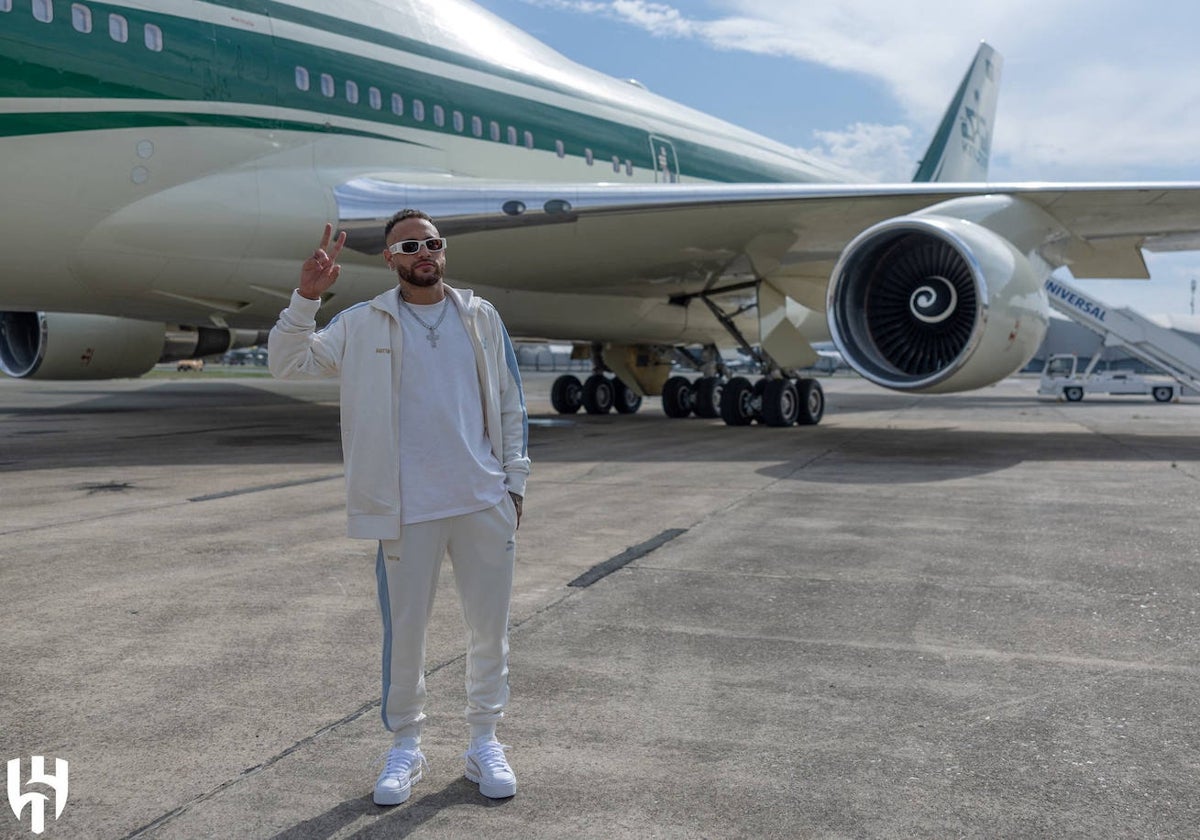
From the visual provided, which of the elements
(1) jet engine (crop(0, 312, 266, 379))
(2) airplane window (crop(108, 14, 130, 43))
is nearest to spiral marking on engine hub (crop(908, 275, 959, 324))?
(2) airplane window (crop(108, 14, 130, 43))

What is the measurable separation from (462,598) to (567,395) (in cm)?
1475

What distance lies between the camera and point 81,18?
7.20m

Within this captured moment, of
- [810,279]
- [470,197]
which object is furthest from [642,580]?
[810,279]

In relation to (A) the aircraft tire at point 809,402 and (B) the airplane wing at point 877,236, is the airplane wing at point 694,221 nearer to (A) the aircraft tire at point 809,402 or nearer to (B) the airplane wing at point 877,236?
(B) the airplane wing at point 877,236

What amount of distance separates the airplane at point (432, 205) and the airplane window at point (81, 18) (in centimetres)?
1

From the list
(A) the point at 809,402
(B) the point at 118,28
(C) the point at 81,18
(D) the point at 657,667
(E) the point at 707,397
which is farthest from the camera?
(E) the point at 707,397

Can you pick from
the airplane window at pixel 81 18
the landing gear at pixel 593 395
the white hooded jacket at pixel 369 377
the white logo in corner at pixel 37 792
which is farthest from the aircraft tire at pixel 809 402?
the white logo in corner at pixel 37 792

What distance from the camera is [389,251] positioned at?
2.42 m

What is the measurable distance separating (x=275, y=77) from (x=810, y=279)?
24.0 ft

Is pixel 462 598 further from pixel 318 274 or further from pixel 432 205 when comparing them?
pixel 432 205

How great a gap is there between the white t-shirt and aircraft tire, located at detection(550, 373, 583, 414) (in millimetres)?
14605

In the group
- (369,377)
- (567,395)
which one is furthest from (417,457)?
(567,395)

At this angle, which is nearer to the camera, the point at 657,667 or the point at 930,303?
the point at 657,667

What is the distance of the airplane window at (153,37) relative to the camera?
24.7ft
